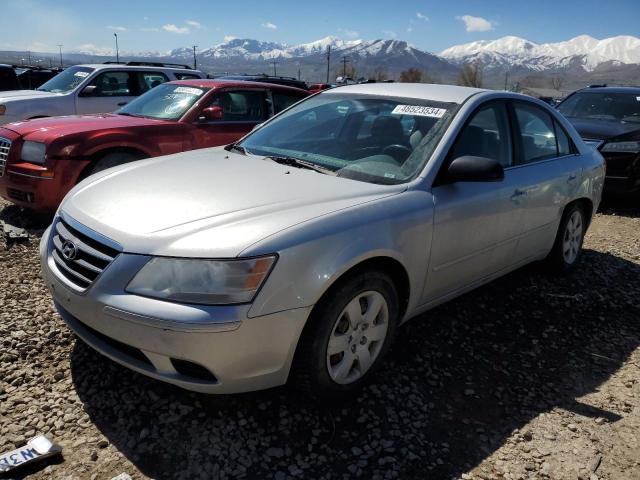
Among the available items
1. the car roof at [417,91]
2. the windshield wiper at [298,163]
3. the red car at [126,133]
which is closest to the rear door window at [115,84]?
the red car at [126,133]

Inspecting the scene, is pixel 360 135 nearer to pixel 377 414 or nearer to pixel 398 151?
pixel 398 151

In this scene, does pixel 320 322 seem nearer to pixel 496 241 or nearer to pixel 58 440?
pixel 58 440

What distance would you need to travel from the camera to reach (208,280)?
7.26ft

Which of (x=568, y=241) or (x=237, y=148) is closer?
(x=237, y=148)

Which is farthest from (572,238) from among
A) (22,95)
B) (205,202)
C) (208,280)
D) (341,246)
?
(22,95)

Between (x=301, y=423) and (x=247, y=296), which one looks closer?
(x=247, y=296)

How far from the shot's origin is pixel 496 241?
3.53 meters

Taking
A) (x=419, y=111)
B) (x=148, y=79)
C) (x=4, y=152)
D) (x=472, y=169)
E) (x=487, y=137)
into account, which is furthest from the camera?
(x=148, y=79)

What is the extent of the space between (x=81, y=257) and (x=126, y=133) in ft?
10.9

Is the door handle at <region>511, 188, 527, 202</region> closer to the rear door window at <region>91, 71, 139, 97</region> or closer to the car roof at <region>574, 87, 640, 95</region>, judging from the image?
the car roof at <region>574, 87, 640, 95</region>

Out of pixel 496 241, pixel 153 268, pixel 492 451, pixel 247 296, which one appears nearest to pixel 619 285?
pixel 496 241

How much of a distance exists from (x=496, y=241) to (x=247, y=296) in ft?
6.51

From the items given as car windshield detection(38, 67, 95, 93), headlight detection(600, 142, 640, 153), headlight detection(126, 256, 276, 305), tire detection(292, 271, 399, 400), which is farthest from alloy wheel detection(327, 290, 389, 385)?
car windshield detection(38, 67, 95, 93)

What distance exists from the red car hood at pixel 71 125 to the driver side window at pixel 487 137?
3710mm
